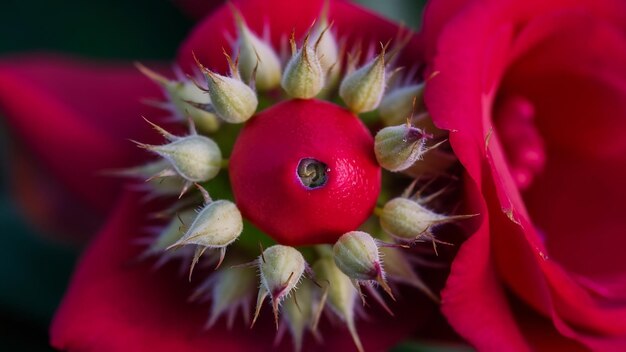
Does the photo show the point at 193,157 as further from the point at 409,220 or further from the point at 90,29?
the point at 90,29

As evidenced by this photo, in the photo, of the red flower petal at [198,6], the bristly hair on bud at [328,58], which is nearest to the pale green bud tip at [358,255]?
the bristly hair on bud at [328,58]

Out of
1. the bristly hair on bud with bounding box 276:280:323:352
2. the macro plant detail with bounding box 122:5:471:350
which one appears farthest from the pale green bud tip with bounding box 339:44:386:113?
the bristly hair on bud with bounding box 276:280:323:352

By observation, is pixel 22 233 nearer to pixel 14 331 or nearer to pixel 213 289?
pixel 14 331

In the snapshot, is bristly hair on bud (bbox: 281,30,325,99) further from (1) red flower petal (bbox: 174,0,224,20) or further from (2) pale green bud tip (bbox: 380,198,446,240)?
(1) red flower petal (bbox: 174,0,224,20)

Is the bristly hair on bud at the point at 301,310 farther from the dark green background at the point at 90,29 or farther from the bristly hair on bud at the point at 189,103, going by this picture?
the dark green background at the point at 90,29

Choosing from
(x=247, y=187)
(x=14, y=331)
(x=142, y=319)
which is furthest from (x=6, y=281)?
(x=247, y=187)

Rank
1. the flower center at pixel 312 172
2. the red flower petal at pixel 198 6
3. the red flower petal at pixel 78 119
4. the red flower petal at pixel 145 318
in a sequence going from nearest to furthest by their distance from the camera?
the flower center at pixel 312 172 < the red flower petal at pixel 145 318 < the red flower petal at pixel 78 119 < the red flower petal at pixel 198 6

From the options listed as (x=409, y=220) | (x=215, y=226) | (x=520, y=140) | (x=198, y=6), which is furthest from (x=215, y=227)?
(x=198, y=6)
